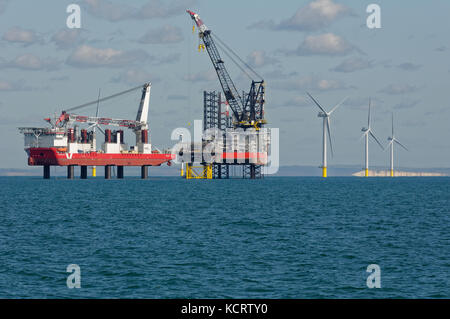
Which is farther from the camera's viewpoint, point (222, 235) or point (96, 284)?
point (222, 235)

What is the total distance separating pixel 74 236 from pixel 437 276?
29892mm

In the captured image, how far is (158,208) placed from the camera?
84312 millimetres

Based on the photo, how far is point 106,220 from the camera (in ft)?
218

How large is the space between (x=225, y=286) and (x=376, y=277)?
326 inches

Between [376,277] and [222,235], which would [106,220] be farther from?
[376,277]

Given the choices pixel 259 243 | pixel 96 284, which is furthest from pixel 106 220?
pixel 96 284
